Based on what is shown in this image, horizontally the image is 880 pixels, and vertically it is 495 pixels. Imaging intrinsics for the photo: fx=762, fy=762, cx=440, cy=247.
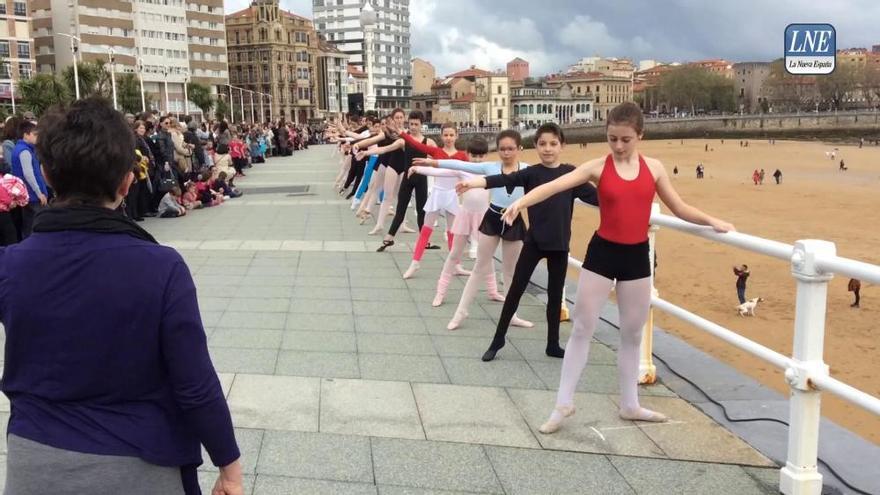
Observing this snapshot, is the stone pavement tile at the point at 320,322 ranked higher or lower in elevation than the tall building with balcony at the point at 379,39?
lower

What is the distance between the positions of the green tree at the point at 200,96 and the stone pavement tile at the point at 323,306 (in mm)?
87896

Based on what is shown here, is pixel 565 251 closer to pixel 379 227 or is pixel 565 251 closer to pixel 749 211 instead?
pixel 379 227

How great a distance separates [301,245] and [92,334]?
29.4 feet

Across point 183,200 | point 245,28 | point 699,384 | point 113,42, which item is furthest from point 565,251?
point 245,28

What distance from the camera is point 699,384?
4855 millimetres

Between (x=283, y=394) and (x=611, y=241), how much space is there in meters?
2.14

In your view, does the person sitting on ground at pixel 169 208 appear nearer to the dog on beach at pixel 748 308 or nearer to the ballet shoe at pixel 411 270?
the ballet shoe at pixel 411 270

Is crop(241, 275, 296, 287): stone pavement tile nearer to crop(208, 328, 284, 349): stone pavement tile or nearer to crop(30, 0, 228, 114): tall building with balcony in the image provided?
crop(208, 328, 284, 349): stone pavement tile

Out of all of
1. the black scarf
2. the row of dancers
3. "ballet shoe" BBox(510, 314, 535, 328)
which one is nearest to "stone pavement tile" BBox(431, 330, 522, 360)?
the row of dancers

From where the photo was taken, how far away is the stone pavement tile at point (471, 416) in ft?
13.3

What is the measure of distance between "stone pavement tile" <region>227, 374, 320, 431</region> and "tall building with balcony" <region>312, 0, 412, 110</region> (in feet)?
503

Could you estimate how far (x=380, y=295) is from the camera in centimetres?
757

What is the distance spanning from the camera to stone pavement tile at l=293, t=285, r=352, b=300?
7.41 metres

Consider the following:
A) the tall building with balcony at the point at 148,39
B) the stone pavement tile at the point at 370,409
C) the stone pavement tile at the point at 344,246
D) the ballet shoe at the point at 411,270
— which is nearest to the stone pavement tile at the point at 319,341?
the stone pavement tile at the point at 370,409
